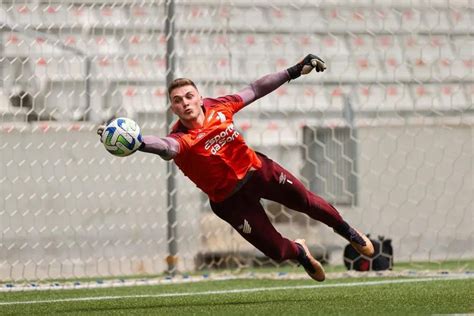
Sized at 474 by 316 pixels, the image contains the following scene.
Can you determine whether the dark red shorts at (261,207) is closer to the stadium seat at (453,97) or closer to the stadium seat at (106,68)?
A: the stadium seat at (106,68)

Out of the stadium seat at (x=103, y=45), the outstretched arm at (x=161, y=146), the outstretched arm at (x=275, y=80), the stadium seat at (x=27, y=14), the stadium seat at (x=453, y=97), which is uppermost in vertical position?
the stadium seat at (x=27, y=14)

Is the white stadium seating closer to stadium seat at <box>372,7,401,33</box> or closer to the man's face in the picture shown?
stadium seat at <box>372,7,401,33</box>

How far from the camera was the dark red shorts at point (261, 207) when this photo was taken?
6.08 meters

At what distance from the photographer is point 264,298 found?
20.7 ft

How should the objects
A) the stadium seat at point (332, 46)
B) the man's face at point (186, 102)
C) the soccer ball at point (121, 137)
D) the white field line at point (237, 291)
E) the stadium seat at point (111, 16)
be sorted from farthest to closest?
the stadium seat at point (332, 46), the stadium seat at point (111, 16), the white field line at point (237, 291), the man's face at point (186, 102), the soccer ball at point (121, 137)

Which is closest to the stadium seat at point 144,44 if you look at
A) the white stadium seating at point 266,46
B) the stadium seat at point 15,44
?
the white stadium seating at point 266,46

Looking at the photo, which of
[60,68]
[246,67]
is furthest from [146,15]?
[246,67]

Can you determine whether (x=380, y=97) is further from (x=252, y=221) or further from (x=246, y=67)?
(x=252, y=221)

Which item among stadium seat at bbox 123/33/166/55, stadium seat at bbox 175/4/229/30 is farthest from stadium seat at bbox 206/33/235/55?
stadium seat at bbox 123/33/166/55

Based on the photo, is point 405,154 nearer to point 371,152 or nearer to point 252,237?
point 371,152

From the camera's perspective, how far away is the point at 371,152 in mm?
9656

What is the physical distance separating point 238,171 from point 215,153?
0.21 metres

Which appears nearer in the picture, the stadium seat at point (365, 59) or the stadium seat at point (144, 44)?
the stadium seat at point (144, 44)

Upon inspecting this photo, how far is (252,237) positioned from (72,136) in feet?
9.73
